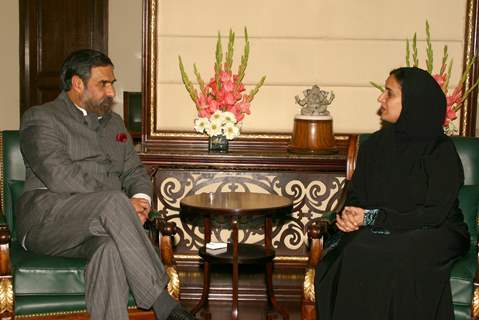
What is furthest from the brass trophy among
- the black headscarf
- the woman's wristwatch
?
the woman's wristwatch

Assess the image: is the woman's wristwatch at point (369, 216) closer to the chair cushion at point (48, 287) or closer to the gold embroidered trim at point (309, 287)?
the gold embroidered trim at point (309, 287)

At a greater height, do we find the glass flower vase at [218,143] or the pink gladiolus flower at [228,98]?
the pink gladiolus flower at [228,98]

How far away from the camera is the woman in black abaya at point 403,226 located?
353 centimetres

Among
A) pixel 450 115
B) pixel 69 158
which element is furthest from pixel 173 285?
pixel 450 115

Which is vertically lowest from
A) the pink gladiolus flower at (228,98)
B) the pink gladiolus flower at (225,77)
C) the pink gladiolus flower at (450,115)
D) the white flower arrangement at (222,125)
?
the white flower arrangement at (222,125)

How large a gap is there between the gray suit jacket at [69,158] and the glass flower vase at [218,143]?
0.77 metres

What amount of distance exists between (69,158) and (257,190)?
1.45 m

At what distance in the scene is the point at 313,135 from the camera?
4789mm

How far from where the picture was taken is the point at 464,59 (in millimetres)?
5004

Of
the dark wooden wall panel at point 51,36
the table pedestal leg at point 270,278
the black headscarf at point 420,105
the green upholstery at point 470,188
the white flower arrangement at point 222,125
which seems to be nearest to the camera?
the black headscarf at point 420,105

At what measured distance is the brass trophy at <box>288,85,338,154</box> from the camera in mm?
4793

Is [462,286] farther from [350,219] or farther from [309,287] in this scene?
[309,287]

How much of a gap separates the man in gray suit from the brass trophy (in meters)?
1.09

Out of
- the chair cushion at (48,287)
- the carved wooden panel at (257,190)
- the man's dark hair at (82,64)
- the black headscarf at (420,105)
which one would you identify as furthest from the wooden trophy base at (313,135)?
the chair cushion at (48,287)
